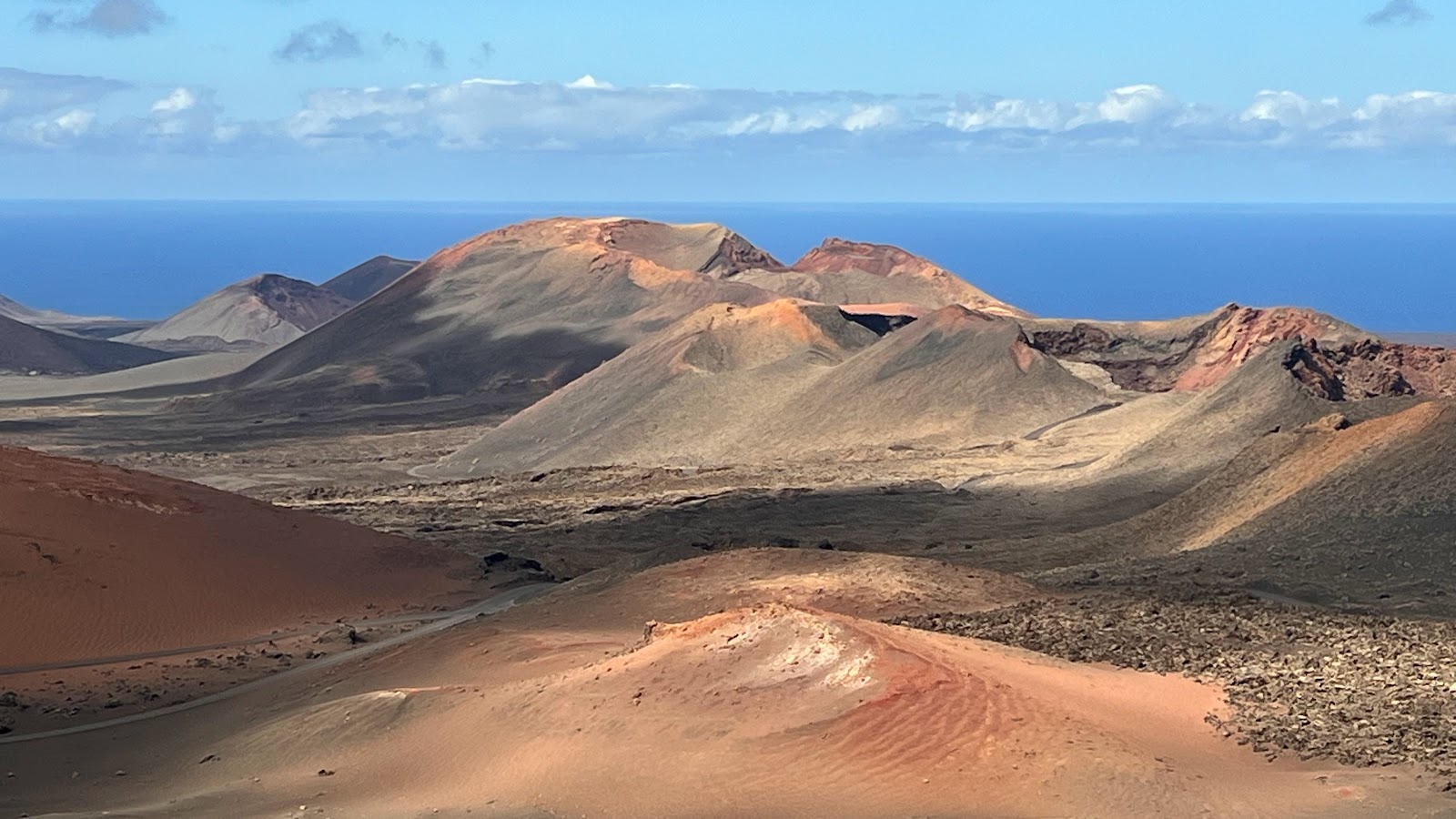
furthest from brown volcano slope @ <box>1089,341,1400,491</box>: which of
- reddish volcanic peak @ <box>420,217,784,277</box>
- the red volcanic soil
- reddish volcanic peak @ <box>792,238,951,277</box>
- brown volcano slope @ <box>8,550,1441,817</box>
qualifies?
reddish volcanic peak @ <box>792,238,951,277</box>

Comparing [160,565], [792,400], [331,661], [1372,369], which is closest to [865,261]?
[792,400]

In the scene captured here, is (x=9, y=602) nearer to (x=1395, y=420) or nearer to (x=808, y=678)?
(x=808, y=678)

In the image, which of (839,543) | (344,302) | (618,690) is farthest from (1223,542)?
(344,302)

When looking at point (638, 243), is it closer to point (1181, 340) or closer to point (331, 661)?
point (1181, 340)

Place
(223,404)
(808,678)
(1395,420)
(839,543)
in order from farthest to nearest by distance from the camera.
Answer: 1. (223,404)
2. (839,543)
3. (1395,420)
4. (808,678)

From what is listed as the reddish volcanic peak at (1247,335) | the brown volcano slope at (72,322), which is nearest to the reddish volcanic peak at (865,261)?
the reddish volcanic peak at (1247,335)
